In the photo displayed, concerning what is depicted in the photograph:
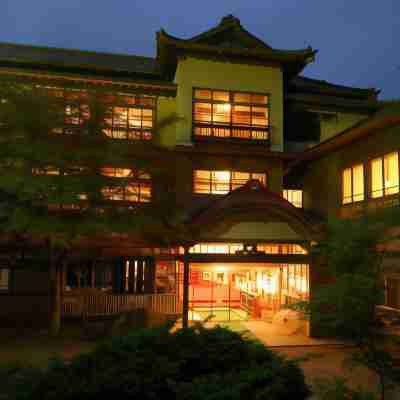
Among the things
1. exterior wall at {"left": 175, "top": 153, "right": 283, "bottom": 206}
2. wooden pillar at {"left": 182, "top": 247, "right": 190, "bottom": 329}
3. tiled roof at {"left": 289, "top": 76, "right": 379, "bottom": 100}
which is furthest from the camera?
tiled roof at {"left": 289, "top": 76, "right": 379, "bottom": 100}

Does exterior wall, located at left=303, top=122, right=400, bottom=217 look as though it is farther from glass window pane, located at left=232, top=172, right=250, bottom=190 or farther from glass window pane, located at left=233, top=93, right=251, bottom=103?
glass window pane, located at left=233, top=93, right=251, bottom=103

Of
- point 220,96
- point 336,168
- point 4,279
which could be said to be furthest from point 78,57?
point 336,168

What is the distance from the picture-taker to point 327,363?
12391 millimetres

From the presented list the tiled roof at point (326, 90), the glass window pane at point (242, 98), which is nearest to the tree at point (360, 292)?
the glass window pane at point (242, 98)

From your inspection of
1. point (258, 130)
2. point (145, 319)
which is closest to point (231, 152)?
point (258, 130)

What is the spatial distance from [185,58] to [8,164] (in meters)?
12.5

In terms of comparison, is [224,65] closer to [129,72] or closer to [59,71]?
[129,72]

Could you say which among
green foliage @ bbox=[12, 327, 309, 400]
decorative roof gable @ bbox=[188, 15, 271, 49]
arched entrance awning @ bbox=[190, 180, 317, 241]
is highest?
decorative roof gable @ bbox=[188, 15, 271, 49]

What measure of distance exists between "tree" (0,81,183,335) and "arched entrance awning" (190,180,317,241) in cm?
527

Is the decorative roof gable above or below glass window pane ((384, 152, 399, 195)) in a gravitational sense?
above

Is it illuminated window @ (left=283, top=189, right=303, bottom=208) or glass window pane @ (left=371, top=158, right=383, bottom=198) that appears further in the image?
illuminated window @ (left=283, top=189, right=303, bottom=208)

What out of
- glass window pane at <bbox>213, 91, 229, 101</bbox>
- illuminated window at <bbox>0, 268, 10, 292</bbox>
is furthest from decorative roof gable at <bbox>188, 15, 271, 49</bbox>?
illuminated window at <bbox>0, 268, 10, 292</bbox>

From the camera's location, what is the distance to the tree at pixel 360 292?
7836mm

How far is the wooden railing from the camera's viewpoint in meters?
16.8
